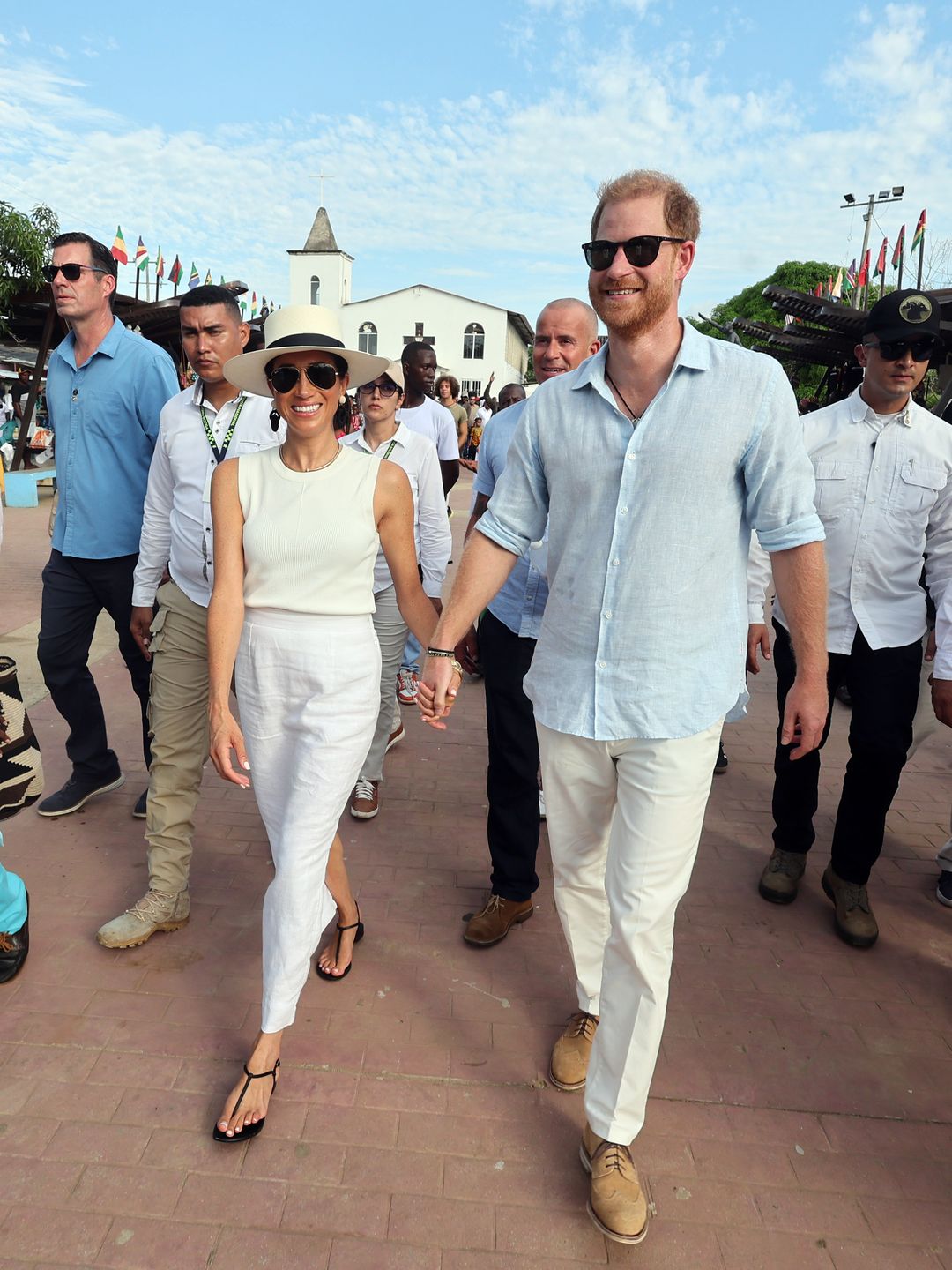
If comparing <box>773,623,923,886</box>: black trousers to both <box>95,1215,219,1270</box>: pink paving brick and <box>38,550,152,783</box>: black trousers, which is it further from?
<box>38,550,152,783</box>: black trousers

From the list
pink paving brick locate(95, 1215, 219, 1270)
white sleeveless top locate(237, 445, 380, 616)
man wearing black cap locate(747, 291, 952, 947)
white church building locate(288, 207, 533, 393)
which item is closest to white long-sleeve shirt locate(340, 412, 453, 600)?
man wearing black cap locate(747, 291, 952, 947)

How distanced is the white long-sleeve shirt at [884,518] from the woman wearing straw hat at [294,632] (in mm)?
1813

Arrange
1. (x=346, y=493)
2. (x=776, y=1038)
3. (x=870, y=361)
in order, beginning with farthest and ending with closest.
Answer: (x=870, y=361) → (x=776, y=1038) → (x=346, y=493)

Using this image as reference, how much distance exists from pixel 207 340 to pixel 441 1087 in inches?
107

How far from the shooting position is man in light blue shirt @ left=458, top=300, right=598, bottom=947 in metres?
3.33

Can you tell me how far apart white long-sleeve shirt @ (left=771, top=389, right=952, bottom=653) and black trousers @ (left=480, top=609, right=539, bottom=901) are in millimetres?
1168

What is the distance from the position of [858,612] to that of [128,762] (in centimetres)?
369

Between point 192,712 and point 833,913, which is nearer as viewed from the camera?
point 192,712

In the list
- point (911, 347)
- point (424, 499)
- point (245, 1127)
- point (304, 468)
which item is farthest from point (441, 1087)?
point (911, 347)

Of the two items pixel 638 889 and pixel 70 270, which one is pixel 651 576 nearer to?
pixel 638 889

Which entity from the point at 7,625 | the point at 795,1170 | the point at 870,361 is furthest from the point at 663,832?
the point at 7,625

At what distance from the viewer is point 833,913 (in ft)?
11.9

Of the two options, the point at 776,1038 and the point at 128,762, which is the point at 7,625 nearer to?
the point at 128,762

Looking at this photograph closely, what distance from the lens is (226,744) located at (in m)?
2.48
